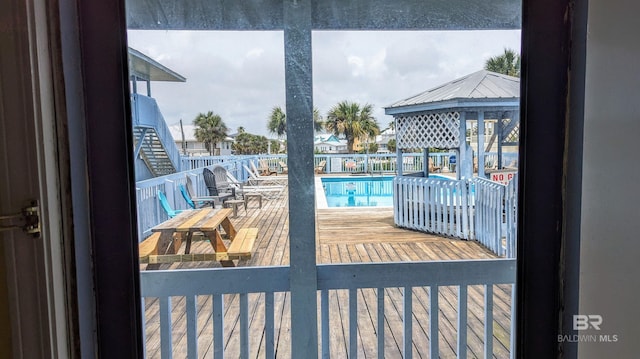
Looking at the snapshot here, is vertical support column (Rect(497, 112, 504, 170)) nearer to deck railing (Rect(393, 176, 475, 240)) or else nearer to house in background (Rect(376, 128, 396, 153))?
deck railing (Rect(393, 176, 475, 240))

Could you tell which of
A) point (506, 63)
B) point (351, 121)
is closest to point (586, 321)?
point (506, 63)

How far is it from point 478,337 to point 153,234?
4.12 feet

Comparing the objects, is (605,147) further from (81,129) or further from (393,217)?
(81,129)

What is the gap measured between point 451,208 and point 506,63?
62 cm

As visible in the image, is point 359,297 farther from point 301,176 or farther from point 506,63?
point 506,63

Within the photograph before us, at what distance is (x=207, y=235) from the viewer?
1.28 m

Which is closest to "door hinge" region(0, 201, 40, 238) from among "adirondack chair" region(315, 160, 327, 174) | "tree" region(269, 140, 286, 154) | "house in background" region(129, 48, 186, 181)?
"house in background" region(129, 48, 186, 181)

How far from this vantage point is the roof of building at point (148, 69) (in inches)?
36.6

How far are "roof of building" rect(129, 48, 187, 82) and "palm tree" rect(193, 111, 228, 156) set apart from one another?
0.15 meters

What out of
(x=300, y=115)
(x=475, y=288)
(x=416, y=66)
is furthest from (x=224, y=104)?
(x=475, y=288)

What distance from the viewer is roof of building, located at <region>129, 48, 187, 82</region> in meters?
0.93

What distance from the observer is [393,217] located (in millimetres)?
1450

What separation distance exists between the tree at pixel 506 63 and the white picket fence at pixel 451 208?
0.39 metres

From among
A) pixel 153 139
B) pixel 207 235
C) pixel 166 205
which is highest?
pixel 153 139
